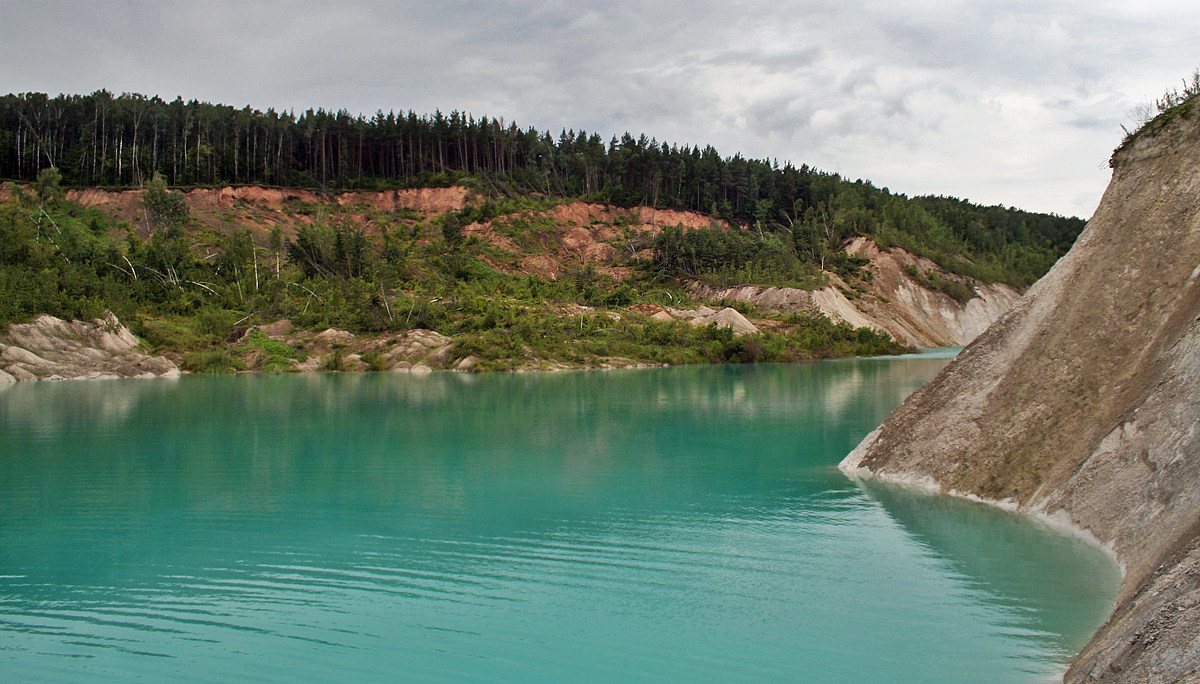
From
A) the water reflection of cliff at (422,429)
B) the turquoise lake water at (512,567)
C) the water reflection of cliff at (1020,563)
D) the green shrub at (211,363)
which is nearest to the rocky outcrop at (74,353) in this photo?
the green shrub at (211,363)

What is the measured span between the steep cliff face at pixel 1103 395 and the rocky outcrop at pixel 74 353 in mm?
42140

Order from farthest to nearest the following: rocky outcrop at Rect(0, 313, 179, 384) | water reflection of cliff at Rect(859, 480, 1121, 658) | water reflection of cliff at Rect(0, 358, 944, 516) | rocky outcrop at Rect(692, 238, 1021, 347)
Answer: rocky outcrop at Rect(692, 238, 1021, 347) < rocky outcrop at Rect(0, 313, 179, 384) < water reflection of cliff at Rect(0, 358, 944, 516) < water reflection of cliff at Rect(859, 480, 1121, 658)

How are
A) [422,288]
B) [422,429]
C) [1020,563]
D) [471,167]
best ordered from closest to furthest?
[1020,563], [422,429], [422,288], [471,167]

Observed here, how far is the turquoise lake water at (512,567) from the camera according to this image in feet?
24.1

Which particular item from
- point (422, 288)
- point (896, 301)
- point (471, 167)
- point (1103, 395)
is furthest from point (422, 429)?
point (471, 167)

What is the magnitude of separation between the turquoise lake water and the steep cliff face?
661mm

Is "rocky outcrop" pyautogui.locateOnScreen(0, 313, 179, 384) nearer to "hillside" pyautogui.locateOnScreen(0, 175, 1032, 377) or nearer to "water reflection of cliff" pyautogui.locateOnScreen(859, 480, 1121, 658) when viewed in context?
"hillside" pyautogui.locateOnScreen(0, 175, 1032, 377)

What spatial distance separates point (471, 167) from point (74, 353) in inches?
2564

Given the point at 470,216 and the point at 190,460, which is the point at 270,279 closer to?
the point at 470,216

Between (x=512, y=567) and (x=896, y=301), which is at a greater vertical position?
(x=896, y=301)

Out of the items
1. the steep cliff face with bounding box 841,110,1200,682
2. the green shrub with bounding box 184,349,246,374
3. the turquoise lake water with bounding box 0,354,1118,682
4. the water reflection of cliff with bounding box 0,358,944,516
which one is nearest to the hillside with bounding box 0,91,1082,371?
the green shrub with bounding box 184,349,246,374

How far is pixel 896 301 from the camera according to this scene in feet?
269

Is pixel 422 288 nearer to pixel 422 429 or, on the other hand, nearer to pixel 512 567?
pixel 422 429

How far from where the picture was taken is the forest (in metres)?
84.0
